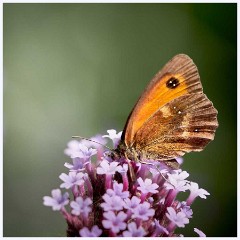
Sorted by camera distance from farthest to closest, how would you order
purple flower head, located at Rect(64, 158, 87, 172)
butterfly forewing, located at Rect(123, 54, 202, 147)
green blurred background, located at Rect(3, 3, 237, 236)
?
green blurred background, located at Rect(3, 3, 237, 236) < butterfly forewing, located at Rect(123, 54, 202, 147) < purple flower head, located at Rect(64, 158, 87, 172)

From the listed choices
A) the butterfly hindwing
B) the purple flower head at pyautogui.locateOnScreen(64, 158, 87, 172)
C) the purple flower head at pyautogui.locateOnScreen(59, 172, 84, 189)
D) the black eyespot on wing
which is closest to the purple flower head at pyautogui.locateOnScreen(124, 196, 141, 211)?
the purple flower head at pyautogui.locateOnScreen(59, 172, 84, 189)

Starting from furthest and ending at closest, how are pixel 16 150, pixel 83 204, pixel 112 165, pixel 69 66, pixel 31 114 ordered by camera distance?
pixel 69 66 → pixel 31 114 → pixel 16 150 → pixel 112 165 → pixel 83 204

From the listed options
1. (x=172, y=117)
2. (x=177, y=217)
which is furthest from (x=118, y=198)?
(x=172, y=117)

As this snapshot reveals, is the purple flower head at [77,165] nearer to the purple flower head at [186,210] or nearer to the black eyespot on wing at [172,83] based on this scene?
the purple flower head at [186,210]

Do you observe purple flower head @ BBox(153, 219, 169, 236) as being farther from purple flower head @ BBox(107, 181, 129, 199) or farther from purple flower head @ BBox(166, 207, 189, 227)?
purple flower head @ BBox(107, 181, 129, 199)

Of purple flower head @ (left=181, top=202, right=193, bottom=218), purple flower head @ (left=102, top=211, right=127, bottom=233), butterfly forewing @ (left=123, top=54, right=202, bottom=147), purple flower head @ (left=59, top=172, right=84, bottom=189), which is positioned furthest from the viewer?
butterfly forewing @ (left=123, top=54, right=202, bottom=147)

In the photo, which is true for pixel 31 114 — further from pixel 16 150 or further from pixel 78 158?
pixel 78 158

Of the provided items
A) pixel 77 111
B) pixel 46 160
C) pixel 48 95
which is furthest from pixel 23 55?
pixel 46 160
